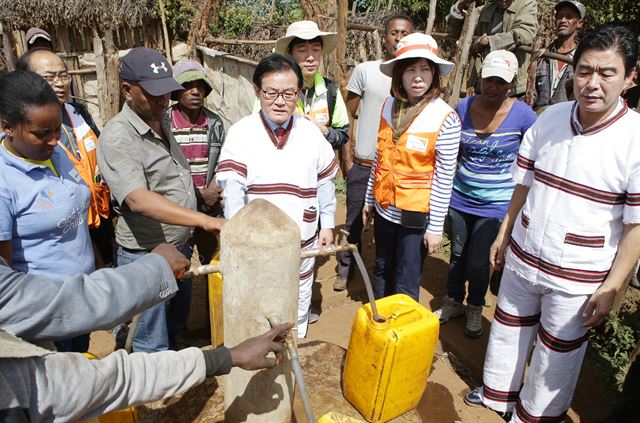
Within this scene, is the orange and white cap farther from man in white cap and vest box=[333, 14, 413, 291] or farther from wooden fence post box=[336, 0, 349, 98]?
wooden fence post box=[336, 0, 349, 98]

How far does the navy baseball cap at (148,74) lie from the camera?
2.37m

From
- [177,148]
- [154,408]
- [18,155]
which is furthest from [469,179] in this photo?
[18,155]

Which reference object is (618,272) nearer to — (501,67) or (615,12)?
Result: (501,67)

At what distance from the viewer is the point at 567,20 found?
14.5 feet

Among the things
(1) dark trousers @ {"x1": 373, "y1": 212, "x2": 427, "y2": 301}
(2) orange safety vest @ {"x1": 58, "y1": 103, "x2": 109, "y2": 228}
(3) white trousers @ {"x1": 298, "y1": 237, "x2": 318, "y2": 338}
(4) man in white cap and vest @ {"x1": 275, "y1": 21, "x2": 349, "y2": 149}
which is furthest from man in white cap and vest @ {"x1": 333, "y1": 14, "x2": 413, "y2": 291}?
(2) orange safety vest @ {"x1": 58, "y1": 103, "x2": 109, "y2": 228}

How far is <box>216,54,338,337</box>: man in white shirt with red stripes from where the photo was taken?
2.47 metres

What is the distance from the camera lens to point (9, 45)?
8.64 m

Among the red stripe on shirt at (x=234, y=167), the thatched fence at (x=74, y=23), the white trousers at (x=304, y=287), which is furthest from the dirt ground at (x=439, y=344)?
the thatched fence at (x=74, y=23)

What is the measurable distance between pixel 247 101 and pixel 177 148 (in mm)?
5324

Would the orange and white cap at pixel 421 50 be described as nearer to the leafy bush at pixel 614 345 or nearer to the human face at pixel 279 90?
the human face at pixel 279 90

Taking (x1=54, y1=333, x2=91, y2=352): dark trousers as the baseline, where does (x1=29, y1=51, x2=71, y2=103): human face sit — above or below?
above

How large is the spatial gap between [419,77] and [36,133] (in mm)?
2115

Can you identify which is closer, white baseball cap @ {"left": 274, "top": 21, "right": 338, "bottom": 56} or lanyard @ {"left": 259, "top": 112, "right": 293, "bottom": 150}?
lanyard @ {"left": 259, "top": 112, "right": 293, "bottom": 150}

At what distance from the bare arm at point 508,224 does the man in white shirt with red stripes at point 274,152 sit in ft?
3.88
